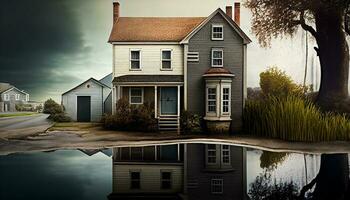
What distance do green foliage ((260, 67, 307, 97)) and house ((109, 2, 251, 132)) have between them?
0.47m

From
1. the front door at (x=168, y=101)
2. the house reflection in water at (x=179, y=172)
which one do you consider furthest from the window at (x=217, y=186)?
the front door at (x=168, y=101)

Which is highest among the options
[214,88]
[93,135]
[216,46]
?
[216,46]

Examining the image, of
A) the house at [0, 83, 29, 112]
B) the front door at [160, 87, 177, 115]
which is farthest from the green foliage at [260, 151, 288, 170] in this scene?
the house at [0, 83, 29, 112]

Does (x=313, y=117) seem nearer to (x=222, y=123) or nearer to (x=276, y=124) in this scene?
(x=276, y=124)

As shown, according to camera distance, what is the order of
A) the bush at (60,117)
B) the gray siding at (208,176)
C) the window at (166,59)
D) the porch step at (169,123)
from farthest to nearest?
the window at (166,59) → the porch step at (169,123) → the bush at (60,117) → the gray siding at (208,176)

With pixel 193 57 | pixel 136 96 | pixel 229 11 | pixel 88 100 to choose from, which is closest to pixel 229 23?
pixel 229 11

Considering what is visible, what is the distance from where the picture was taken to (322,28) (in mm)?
7109

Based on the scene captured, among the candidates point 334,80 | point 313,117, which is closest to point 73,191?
point 313,117

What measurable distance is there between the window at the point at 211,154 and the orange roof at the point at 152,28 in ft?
8.65

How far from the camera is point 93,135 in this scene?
6.60m

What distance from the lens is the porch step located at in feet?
23.3

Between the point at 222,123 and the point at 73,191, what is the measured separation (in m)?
3.80

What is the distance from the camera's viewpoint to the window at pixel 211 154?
576cm

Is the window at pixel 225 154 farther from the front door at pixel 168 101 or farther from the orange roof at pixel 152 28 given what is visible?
the orange roof at pixel 152 28
